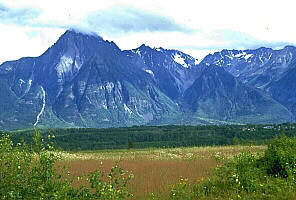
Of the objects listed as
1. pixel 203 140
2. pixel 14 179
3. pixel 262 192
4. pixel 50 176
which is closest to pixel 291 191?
pixel 262 192

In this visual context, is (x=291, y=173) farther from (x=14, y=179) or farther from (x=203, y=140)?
(x=203, y=140)

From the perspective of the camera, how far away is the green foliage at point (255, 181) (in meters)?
15.5

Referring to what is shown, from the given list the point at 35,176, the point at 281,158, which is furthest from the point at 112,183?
the point at 281,158

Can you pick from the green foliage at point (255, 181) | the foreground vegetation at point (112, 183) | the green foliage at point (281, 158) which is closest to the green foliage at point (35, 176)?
the foreground vegetation at point (112, 183)

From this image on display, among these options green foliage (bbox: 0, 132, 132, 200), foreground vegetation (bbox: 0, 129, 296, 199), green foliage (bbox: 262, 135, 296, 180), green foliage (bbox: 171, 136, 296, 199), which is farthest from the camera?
green foliage (bbox: 262, 135, 296, 180)

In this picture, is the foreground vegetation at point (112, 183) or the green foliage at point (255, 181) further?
the green foliage at point (255, 181)

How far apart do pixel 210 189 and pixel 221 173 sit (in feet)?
7.35

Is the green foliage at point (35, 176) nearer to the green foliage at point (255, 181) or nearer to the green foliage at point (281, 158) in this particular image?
the green foliage at point (255, 181)

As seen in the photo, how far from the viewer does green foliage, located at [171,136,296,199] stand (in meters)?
15.5

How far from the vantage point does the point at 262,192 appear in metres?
16.3

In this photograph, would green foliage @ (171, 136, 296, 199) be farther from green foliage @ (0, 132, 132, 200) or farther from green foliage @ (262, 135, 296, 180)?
green foliage @ (0, 132, 132, 200)

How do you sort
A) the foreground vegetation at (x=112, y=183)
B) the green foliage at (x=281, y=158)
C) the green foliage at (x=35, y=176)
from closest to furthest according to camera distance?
the green foliage at (x=35, y=176) < the foreground vegetation at (x=112, y=183) < the green foliage at (x=281, y=158)

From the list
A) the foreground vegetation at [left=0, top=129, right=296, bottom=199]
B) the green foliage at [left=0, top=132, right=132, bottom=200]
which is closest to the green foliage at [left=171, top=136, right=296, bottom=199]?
the foreground vegetation at [left=0, top=129, right=296, bottom=199]

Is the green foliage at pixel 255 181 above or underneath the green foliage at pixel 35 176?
underneath
